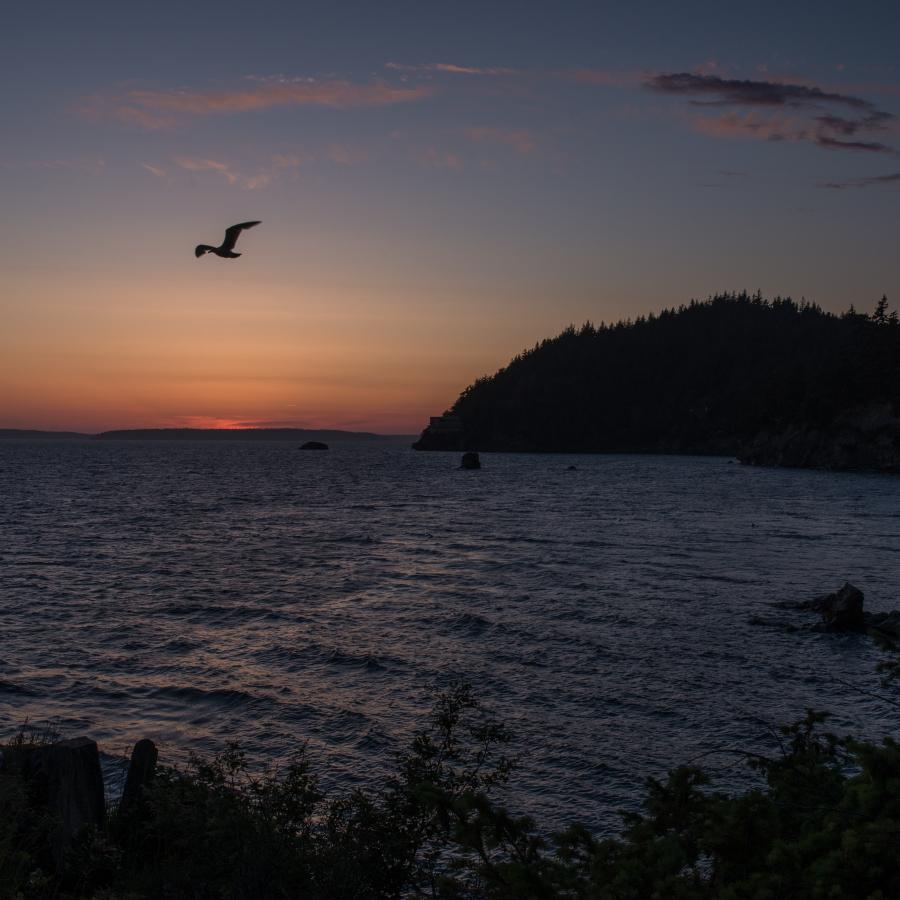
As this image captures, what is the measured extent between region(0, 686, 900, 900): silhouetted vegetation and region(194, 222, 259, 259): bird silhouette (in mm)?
9685

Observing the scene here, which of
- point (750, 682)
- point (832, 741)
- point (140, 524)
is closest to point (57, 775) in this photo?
point (832, 741)

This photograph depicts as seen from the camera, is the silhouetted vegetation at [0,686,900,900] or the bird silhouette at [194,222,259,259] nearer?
the silhouetted vegetation at [0,686,900,900]

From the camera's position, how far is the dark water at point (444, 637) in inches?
734

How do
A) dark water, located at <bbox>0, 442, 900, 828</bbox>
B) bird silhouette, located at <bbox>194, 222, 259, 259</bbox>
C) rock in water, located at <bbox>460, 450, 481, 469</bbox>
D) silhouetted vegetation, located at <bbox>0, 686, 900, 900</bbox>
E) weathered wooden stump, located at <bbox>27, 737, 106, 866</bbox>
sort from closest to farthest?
silhouetted vegetation, located at <bbox>0, 686, 900, 900</bbox>
weathered wooden stump, located at <bbox>27, 737, 106, 866</bbox>
bird silhouette, located at <bbox>194, 222, 259, 259</bbox>
dark water, located at <bbox>0, 442, 900, 828</bbox>
rock in water, located at <bbox>460, 450, 481, 469</bbox>

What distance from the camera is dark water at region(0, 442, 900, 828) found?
18656 millimetres

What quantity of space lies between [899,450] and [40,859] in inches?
6274

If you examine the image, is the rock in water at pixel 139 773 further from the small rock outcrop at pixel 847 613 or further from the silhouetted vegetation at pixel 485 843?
the small rock outcrop at pixel 847 613

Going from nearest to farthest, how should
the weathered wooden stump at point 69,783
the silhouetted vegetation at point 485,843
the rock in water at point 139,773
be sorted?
1. the silhouetted vegetation at point 485,843
2. the weathered wooden stump at point 69,783
3. the rock in water at point 139,773

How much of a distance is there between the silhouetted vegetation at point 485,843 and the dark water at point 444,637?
5.35m

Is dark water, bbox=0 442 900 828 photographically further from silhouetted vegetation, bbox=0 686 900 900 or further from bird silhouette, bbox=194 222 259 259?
bird silhouette, bbox=194 222 259 259

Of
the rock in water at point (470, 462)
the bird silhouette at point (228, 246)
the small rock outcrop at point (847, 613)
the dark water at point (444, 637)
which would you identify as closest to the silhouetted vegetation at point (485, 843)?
the dark water at point (444, 637)

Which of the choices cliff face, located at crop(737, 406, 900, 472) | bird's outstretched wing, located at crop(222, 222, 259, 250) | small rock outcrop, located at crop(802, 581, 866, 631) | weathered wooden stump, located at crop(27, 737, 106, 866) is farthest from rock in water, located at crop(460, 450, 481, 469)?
weathered wooden stump, located at crop(27, 737, 106, 866)

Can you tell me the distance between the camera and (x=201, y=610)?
109 ft

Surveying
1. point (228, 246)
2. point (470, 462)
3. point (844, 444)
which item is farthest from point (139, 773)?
point (470, 462)
